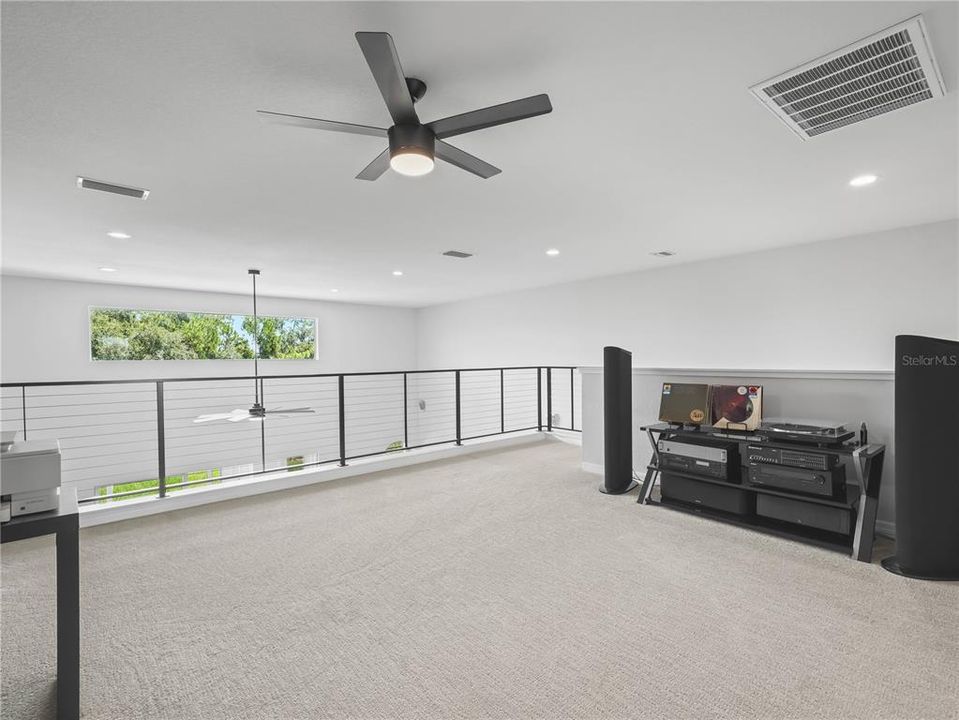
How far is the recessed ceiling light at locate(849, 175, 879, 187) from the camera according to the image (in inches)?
129

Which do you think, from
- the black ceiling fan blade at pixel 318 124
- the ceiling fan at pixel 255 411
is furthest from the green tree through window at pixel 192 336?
the black ceiling fan blade at pixel 318 124

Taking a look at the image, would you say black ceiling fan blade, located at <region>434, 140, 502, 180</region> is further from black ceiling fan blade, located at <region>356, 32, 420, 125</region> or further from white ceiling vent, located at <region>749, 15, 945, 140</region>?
white ceiling vent, located at <region>749, 15, 945, 140</region>

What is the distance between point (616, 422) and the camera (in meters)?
3.98

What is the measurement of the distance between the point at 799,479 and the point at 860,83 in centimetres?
217

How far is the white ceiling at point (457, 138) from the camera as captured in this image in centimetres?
175

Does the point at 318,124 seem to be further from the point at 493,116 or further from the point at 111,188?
the point at 111,188

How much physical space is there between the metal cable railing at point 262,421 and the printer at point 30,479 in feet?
13.9

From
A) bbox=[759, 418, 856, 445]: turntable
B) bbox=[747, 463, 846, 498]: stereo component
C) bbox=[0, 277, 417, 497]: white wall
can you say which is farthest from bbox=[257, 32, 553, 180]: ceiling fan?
bbox=[0, 277, 417, 497]: white wall

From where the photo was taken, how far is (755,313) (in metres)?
5.62

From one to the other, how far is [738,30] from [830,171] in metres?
1.92

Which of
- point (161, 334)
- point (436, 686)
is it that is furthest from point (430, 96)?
point (161, 334)

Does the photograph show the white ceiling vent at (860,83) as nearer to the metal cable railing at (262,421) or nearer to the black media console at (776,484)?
the black media console at (776,484)

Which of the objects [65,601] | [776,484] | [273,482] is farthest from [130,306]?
[776,484]

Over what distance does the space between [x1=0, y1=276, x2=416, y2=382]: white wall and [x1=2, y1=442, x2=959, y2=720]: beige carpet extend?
516cm
